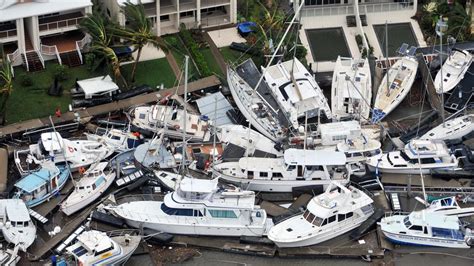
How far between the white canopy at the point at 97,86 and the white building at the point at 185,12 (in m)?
5.24

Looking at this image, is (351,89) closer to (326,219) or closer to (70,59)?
(326,219)

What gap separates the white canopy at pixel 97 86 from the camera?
65.1 meters

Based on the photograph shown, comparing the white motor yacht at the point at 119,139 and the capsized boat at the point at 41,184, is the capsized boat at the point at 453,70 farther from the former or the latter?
the capsized boat at the point at 41,184

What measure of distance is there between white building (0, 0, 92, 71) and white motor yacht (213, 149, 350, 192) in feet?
50.6

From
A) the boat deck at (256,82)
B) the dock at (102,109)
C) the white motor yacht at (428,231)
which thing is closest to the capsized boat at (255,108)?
the boat deck at (256,82)

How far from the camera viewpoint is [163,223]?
55.5 m

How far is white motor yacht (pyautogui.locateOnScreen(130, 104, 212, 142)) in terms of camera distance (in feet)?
204

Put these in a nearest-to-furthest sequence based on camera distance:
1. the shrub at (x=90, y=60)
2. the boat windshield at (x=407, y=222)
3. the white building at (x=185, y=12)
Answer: the boat windshield at (x=407, y=222), the shrub at (x=90, y=60), the white building at (x=185, y=12)

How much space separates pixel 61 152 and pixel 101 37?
30.3 ft

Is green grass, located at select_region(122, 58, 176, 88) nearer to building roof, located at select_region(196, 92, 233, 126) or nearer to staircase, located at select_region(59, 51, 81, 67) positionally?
staircase, located at select_region(59, 51, 81, 67)

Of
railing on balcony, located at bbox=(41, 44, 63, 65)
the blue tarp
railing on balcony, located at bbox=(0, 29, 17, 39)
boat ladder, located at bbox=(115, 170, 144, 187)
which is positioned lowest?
boat ladder, located at bbox=(115, 170, 144, 187)

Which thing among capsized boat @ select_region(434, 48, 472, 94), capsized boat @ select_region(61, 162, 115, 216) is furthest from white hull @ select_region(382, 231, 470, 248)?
capsized boat @ select_region(61, 162, 115, 216)

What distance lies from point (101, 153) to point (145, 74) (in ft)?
30.1

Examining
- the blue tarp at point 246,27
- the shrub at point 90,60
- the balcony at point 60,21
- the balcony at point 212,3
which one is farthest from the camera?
the balcony at point 212,3
